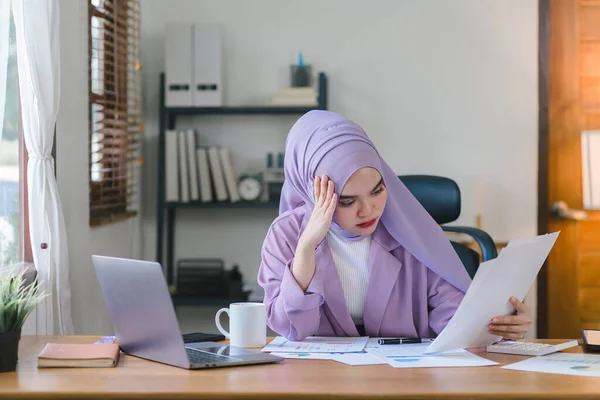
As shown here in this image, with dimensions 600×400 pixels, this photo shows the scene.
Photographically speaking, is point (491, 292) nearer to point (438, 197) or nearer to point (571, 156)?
point (438, 197)

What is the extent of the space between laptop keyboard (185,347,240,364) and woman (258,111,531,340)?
0.26m

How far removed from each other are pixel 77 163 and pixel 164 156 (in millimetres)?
954

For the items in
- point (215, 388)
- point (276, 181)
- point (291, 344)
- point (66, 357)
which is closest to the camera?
point (215, 388)

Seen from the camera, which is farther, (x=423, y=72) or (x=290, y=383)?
(x=423, y=72)

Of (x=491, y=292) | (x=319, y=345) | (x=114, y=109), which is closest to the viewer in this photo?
(x=491, y=292)

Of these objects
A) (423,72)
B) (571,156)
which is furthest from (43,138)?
(571,156)

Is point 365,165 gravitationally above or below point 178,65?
below

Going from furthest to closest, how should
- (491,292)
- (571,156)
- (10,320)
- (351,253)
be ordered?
(571,156) < (351,253) < (491,292) < (10,320)

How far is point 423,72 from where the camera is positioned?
14.2ft

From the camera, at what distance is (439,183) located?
9.50 feet

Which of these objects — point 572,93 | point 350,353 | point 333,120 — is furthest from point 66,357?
point 572,93

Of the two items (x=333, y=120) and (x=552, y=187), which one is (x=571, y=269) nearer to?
(x=552, y=187)

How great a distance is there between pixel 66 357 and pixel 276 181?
2633 millimetres

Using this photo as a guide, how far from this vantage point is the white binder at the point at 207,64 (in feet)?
13.6
